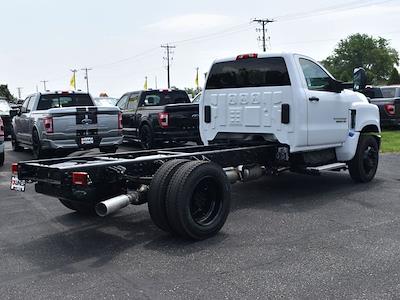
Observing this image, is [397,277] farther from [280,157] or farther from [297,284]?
[280,157]

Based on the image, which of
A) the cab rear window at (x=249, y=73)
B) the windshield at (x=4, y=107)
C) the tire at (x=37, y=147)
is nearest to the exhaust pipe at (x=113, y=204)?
the cab rear window at (x=249, y=73)

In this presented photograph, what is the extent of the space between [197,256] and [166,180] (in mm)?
867

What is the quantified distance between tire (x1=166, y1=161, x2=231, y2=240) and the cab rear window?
7.88 ft

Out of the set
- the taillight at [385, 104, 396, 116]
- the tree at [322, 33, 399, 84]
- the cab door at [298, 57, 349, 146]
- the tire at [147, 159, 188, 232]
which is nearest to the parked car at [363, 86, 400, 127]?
the taillight at [385, 104, 396, 116]

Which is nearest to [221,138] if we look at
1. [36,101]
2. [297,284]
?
[297,284]

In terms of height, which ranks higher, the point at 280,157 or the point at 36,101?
the point at 36,101

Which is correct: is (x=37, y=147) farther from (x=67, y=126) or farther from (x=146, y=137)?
(x=146, y=137)

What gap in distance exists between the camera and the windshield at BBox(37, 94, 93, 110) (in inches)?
518

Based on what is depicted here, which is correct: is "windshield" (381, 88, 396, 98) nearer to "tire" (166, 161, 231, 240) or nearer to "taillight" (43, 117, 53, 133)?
"taillight" (43, 117, 53, 133)

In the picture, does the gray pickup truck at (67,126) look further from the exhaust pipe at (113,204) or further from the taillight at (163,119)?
the exhaust pipe at (113,204)

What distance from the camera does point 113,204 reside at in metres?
5.21

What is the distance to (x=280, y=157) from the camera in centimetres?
778

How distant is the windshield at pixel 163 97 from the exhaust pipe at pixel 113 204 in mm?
9694

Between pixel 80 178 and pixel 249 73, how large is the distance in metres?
3.78
